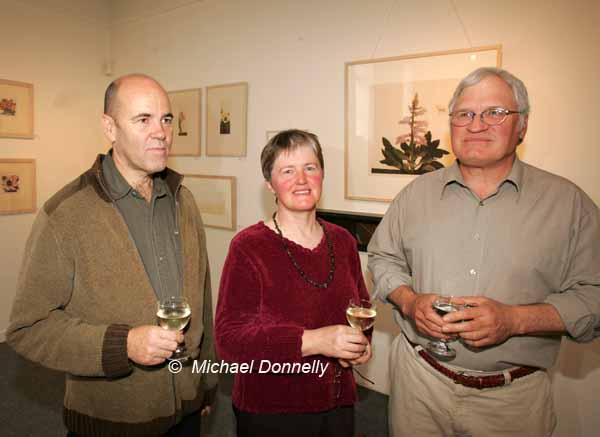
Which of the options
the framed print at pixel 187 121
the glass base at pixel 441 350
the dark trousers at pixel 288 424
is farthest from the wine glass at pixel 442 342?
the framed print at pixel 187 121

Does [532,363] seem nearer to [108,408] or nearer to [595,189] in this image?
[595,189]

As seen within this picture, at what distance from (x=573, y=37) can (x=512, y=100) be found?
119cm

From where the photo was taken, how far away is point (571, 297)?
161cm

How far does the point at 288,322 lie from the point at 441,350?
25.2 inches

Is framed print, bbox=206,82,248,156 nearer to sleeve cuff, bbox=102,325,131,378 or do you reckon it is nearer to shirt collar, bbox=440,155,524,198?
shirt collar, bbox=440,155,524,198

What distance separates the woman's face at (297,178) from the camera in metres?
1.70

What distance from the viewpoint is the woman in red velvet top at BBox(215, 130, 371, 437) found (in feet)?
5.08

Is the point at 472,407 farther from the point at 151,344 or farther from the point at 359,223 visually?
the point at 359,223

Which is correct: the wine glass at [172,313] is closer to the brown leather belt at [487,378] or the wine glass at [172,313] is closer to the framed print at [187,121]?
the brown leather belt at [487,378]

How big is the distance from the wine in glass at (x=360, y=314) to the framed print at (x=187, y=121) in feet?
11.0

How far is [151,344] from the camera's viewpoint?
141 centimetres

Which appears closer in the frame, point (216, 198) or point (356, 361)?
point (356, 361)

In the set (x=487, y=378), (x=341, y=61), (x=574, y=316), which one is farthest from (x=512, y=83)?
(x=341, y=61)

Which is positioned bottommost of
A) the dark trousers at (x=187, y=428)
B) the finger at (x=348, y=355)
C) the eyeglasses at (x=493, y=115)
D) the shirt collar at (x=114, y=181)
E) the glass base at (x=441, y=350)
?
the dark trousers at (x=187, y=428)
